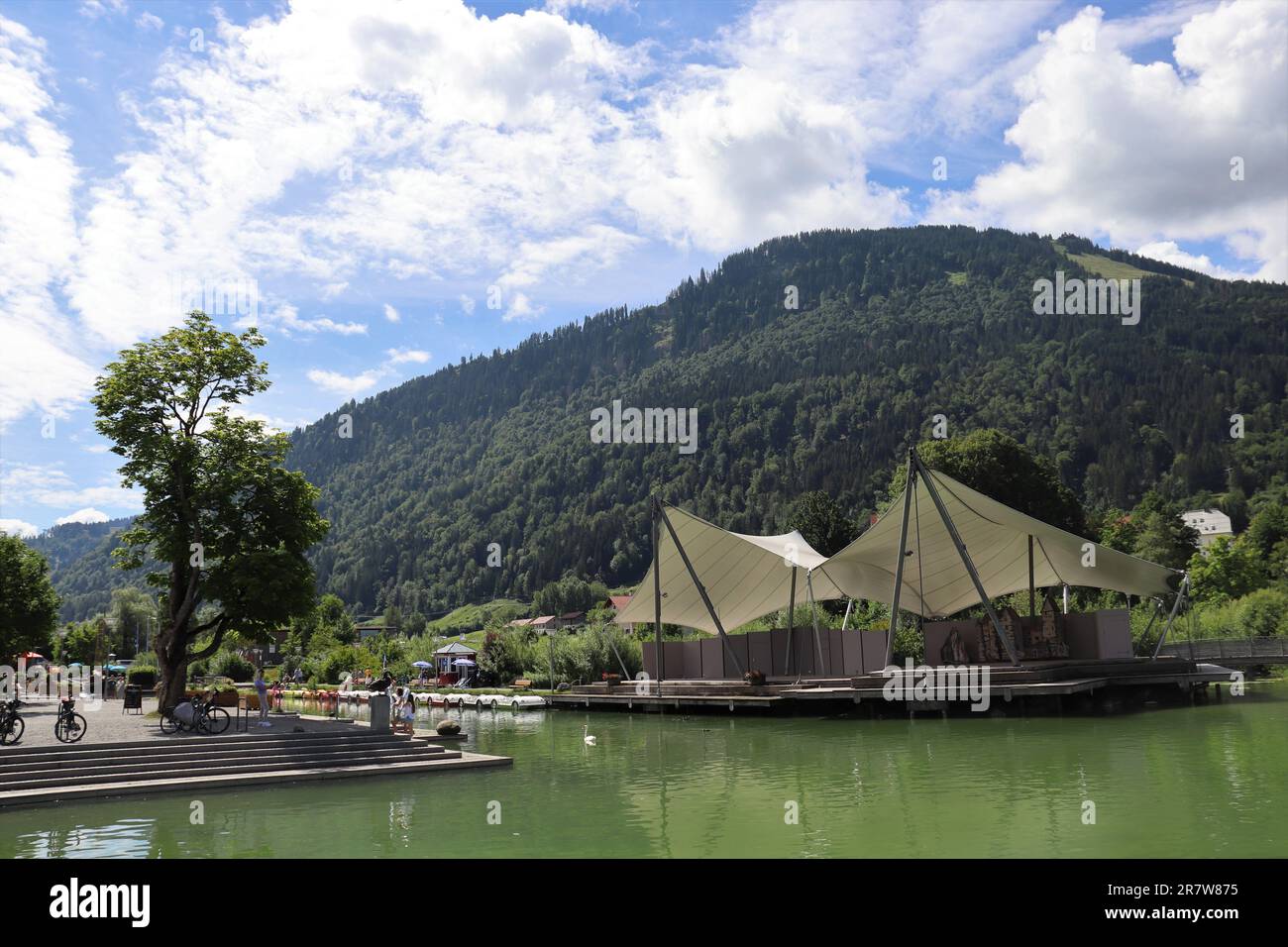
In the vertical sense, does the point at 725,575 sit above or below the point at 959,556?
below

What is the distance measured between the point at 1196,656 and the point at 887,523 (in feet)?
69.8

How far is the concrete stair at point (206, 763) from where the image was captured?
15.2 m

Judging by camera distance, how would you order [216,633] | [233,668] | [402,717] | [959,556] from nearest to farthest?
[402,717] < [216,633] < [959,556] < [233,668]

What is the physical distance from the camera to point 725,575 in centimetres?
3647

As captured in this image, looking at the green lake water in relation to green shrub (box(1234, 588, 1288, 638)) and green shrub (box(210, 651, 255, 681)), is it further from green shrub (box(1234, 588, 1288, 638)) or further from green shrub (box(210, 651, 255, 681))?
green shrub (box(210, 651, 255, 681))

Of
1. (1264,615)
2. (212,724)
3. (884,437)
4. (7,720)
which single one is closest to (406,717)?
(212,724)

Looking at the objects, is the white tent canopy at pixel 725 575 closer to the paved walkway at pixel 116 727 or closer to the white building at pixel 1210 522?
the paved walkway at pixel 116 727

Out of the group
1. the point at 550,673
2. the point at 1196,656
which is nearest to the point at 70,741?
the point at 550,673

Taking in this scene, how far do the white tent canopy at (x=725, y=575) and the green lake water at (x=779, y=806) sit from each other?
12.0 m

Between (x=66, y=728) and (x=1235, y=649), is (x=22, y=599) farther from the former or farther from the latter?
(x=1235, y=649)

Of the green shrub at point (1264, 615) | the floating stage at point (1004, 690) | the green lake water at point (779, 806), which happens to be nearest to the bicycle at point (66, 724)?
the green lake water at point (779, 806)

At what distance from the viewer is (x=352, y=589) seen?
189 m

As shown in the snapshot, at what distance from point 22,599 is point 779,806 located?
1688 inches
